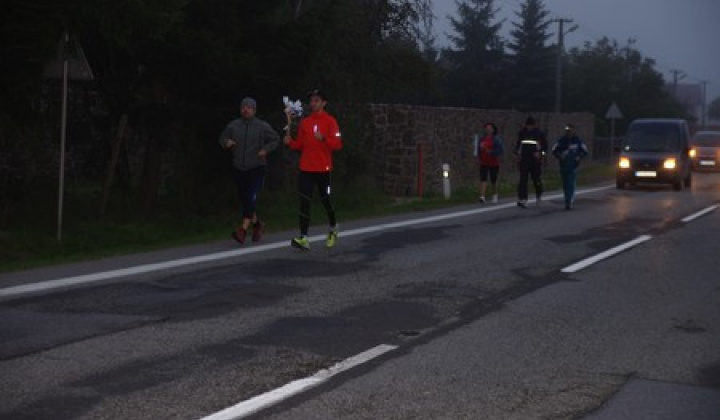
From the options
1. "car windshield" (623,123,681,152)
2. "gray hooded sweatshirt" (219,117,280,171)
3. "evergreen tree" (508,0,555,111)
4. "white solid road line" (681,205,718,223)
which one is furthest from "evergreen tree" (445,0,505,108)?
"gray hooded sweatshirt" (219,117,280,171)

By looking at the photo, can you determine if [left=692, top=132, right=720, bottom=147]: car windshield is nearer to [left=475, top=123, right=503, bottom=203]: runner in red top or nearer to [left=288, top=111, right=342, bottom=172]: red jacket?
[left=475, top=123, right=503, bottom=203]: runner in red top

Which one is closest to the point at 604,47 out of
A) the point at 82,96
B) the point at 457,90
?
the point at 457,90

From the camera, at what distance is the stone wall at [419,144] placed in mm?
25109

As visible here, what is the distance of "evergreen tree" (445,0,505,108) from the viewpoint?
2726 inches

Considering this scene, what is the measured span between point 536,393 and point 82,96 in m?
12.0

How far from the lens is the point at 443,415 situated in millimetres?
5801

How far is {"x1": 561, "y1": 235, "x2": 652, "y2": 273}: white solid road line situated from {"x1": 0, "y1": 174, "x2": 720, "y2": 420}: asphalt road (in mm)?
124

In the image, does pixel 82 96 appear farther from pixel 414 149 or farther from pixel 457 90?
pixel 457 90

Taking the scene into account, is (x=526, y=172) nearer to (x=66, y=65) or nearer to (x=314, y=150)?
(x=314, y=150)

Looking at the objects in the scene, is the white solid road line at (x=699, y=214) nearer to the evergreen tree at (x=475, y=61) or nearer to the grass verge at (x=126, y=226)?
the grass verge at (x=126, y=226)

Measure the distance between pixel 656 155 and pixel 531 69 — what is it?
41975 mm

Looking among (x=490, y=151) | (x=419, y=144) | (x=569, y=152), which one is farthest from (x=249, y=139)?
(x=419, y=144)

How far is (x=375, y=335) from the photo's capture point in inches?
308

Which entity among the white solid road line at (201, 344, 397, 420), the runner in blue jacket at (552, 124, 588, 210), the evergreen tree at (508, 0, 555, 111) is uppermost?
the evergreen tree at (508, 0, 555, 111)
